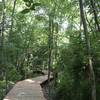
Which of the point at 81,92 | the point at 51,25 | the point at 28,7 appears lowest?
the point at 81,92

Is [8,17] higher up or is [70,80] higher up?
[8,17]

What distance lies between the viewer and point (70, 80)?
6836 mm

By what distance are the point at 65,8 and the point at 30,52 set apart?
1480cm

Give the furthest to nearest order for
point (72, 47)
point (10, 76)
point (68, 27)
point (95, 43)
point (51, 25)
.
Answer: point (10, 76)
point (68, 27)
point (51, 25)
point (72, 47)
point (95, 43)

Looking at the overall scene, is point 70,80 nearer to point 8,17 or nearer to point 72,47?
point 72,47

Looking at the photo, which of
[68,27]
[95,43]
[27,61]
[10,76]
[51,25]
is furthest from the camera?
[27,61]

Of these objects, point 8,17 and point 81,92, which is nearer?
point 81,92

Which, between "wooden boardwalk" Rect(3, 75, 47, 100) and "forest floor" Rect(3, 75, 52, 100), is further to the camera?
"forest floor" Rect(3, 75, 52, 100)

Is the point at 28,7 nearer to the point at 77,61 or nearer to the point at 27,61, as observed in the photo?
the point at 77,61

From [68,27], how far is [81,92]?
23.6ft

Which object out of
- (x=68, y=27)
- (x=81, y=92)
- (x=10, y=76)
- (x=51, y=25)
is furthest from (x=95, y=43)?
(x=10, y=76)

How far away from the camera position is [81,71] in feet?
20.8

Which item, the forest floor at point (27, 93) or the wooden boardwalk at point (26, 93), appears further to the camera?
the forest floor at point (27, 93)

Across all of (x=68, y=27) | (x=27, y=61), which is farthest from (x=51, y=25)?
(x=27, y=61)
